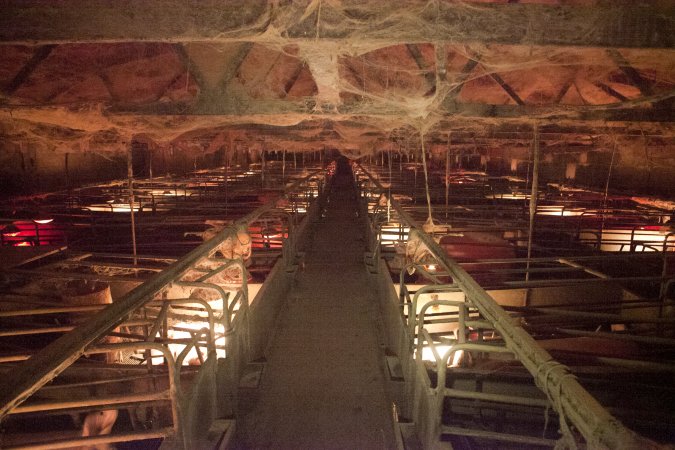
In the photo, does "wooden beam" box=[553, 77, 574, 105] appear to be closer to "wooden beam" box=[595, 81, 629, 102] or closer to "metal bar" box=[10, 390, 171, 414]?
"wooden beam" box=[595, 81, 629, 102]

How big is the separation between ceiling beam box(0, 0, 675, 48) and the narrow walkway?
3746 mm

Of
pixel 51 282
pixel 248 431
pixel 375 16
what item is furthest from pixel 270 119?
pixel 51 282

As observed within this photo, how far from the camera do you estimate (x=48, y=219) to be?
30.8 ft

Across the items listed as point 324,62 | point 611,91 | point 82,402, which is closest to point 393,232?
point 611,91

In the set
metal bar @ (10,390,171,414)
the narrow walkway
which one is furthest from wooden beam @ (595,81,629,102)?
metal bar @ (10,390,171,414)

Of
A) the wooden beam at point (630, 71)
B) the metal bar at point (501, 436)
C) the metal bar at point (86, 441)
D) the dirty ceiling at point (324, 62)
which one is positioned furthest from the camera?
the wooden beam at point (630, 71)

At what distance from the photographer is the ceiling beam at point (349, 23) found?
266cm

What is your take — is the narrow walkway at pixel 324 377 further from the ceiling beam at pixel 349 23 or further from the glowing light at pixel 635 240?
the glowing light at pixel 635 240

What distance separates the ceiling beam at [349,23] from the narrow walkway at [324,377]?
3.75 metres

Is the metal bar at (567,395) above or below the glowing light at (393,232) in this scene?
above

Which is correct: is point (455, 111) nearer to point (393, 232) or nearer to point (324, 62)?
point (324, 62)

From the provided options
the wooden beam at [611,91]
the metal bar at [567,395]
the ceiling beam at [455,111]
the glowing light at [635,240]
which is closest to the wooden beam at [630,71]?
the ceiling beam at [455,111]

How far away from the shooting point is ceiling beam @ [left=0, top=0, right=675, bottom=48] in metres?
2.66

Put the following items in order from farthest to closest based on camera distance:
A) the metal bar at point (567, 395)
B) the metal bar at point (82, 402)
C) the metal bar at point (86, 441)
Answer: the metal bar at point (86, 441) < the metal bar at point (82, 402) < the metal bar at point (567, 395)
